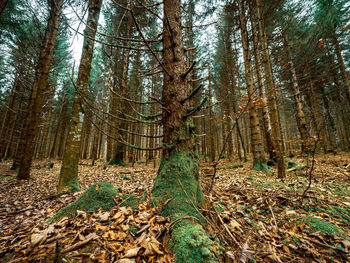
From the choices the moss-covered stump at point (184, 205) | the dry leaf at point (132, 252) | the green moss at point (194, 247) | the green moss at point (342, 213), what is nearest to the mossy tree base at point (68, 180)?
the moss-covered stump at point (184, 205)

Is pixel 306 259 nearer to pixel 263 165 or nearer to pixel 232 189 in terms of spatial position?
pixel 232 189

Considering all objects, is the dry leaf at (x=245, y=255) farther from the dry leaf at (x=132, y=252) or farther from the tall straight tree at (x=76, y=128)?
the tall straight tree at (x=76, y=128)

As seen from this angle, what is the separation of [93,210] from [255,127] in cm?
670

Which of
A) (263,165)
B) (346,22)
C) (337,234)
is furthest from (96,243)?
(346,22)

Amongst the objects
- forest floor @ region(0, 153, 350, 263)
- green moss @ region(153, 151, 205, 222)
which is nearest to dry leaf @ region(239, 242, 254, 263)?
forest floor @ region(0, 153, 350, 263)

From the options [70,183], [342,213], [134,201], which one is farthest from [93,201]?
[342,213]

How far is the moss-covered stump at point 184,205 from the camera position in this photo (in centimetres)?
117

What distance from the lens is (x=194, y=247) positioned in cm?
118

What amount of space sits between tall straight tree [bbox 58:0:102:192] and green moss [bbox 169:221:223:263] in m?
4.12

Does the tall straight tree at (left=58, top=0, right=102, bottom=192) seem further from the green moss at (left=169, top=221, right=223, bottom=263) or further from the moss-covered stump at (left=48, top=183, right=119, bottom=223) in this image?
the green moss at (left=169, top=221, right=223, bottom=263)

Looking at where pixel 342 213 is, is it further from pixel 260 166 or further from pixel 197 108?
pixel 260 166

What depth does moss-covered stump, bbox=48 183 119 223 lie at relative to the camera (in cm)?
198

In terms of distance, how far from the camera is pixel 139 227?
60.6 inches

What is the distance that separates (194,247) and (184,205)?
57cm
